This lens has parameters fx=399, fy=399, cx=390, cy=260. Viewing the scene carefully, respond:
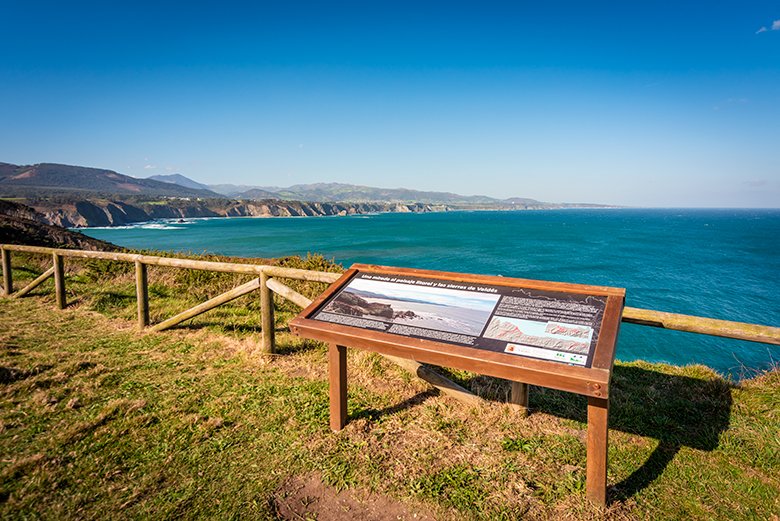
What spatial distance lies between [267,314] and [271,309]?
3.5 inches

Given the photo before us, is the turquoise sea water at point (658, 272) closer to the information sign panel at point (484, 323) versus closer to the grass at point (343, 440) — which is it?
the grass at point (343, 440)

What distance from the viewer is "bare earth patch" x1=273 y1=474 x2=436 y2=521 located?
257cm

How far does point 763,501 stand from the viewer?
2699 mm

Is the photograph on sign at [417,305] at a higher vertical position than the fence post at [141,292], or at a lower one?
higher

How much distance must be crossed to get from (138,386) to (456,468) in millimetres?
3513

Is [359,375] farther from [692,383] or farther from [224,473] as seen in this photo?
[692,383]

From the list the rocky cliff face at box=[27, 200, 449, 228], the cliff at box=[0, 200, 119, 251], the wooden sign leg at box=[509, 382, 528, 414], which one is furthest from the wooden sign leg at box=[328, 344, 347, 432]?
the rocky cliff face at box=[27, 200, 449, 228]

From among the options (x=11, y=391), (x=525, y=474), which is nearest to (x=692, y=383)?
(x=525, y=474)

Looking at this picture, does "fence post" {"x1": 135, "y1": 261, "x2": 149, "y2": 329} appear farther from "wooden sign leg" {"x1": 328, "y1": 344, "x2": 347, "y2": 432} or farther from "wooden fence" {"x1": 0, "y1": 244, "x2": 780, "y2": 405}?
"wooden sign leg" {"x1": 328, "y1": 344, "x2": 347, "y2": 432}

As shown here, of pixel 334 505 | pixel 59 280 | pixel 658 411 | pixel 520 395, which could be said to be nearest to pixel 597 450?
pixel 520 395

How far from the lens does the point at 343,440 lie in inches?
135

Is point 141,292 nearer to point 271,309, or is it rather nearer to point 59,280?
point 59,280

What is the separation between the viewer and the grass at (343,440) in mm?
2680

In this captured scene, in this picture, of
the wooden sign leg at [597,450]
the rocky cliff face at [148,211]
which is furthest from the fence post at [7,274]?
the rocky cliff face at [148,211]
